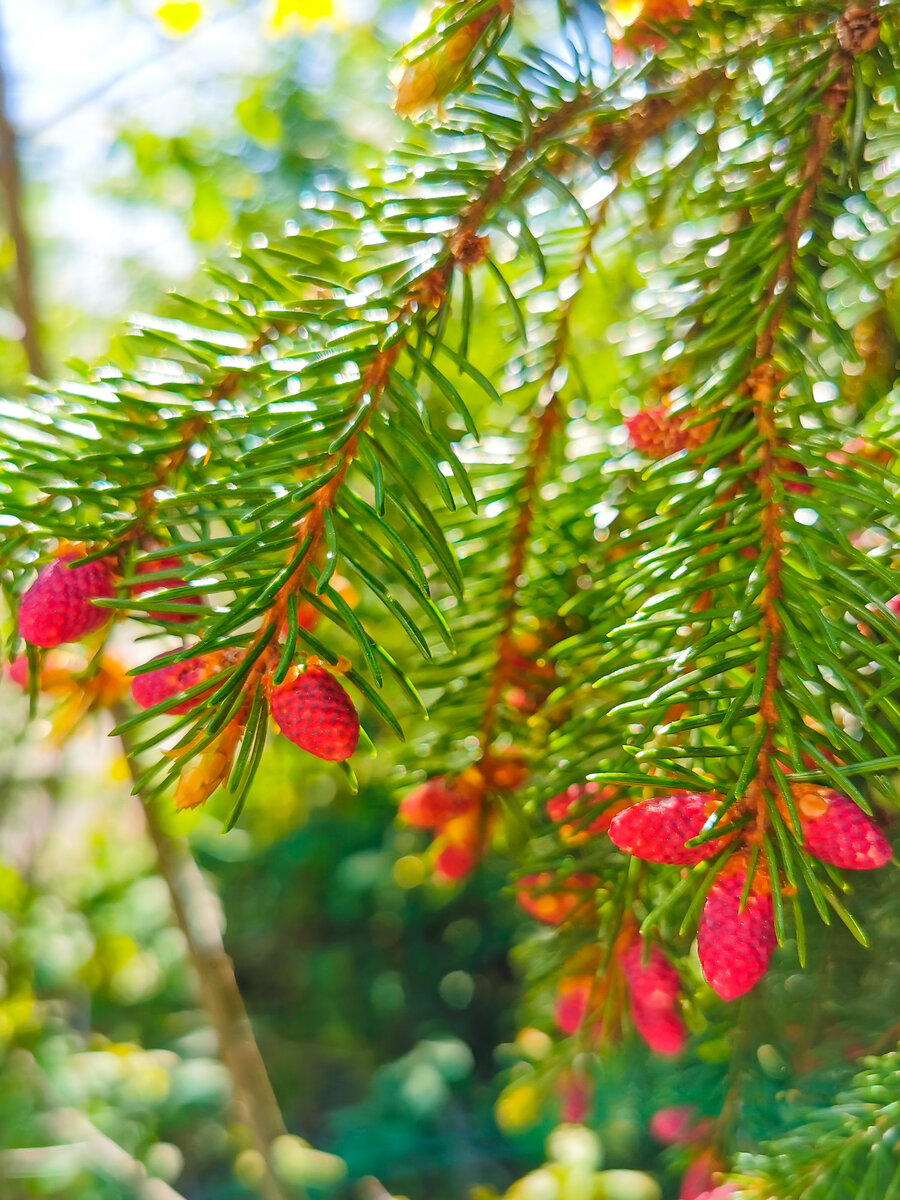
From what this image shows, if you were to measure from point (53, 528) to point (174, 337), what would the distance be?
9 cm

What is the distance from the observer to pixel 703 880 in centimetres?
25

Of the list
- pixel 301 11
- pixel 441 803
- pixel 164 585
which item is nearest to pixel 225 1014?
pixel 441 803

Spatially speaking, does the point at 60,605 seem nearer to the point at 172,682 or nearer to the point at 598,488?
the point at 172,682

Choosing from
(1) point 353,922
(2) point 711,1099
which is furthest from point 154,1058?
(2) point 711,1099

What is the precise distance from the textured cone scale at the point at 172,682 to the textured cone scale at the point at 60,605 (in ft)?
0.08

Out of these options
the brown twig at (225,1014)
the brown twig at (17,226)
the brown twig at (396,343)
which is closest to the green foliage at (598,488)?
the brown twig at (396,343)

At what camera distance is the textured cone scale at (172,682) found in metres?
0.29

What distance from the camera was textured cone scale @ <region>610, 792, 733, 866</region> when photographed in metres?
0.25

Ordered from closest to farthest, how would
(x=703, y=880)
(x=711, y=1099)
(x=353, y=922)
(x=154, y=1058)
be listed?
(x=703, y=880), (x=711, y=1099), (x=154, y=1058), (x=353, y=922)

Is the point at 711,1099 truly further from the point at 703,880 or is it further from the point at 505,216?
the point at 505,216

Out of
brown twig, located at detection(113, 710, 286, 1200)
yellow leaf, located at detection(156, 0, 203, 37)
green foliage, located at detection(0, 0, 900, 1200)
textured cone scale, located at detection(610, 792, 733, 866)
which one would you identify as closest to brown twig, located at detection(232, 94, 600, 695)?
green foliage, located at detection(0, 0, 900, 1200)

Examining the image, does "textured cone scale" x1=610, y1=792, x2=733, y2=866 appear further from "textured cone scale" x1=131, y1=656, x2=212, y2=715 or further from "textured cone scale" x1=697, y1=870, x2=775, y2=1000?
"textured cone scale" x1=131, y1=656, x2=212, y2=715

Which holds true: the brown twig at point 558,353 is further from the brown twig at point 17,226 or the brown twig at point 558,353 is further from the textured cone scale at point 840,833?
the brown twig at point 17,226

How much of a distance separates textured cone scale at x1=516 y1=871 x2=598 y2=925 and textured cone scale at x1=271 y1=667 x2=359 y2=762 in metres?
0.15
